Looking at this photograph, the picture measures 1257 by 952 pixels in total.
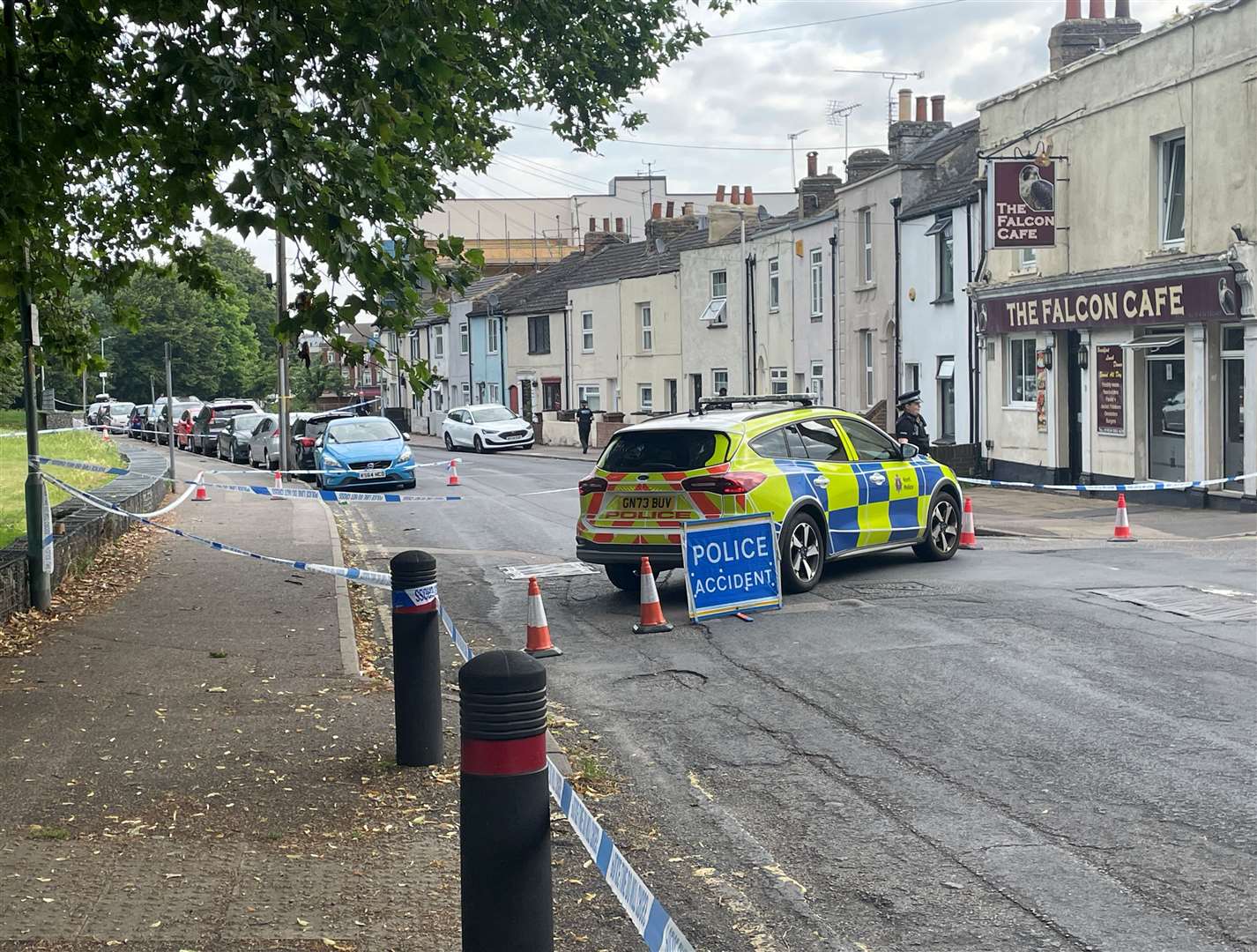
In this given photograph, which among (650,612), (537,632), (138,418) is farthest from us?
(138,418)

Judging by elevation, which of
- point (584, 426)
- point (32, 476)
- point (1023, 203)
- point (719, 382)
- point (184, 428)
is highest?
point (1023, 203)

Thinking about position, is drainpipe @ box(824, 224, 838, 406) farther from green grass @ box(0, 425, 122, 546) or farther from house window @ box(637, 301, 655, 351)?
green grass @ box(0, 425, 122, 546)

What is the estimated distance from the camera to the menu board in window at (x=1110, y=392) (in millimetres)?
23719

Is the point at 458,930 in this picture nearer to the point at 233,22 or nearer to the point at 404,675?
the point at 404,675

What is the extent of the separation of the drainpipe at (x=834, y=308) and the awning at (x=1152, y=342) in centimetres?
1403

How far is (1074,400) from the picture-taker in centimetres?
2602

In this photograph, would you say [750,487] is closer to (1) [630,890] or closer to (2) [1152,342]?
A: (1) [630,890]

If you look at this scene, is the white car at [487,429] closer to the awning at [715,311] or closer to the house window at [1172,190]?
the awning at [715,311]

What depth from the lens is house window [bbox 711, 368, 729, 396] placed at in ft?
148

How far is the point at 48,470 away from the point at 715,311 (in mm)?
25311

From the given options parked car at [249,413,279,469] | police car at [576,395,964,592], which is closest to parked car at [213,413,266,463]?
parked car at [249,413,279,469]

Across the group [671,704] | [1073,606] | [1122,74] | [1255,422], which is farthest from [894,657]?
[1122,74]

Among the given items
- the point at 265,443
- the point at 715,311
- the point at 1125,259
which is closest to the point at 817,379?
the point at 715,311

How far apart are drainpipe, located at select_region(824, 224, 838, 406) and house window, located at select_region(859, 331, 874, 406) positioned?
123cm
